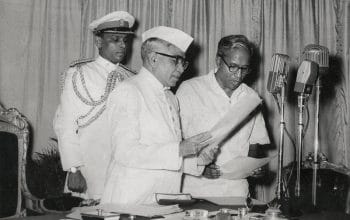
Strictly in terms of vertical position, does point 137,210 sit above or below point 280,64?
below

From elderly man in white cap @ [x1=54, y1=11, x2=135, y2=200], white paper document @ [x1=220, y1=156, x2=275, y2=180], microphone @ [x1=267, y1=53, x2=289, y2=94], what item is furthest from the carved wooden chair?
microphone @ [x1=267, y1=53, x2=289, y2=94]

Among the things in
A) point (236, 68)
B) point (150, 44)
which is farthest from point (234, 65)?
point (150, 44)

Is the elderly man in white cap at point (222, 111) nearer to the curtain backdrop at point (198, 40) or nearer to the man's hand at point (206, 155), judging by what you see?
the man's hand at point (206, 155)

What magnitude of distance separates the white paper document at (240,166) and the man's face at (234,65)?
65 cm

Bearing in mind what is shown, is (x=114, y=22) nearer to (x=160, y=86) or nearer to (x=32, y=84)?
(x=160, y=86)

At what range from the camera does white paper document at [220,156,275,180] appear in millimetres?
2807

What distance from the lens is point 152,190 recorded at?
256cm

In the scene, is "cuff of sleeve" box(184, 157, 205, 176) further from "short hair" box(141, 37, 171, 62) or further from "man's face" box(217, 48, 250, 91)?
"man's face" box(217, 48, 250, 91)

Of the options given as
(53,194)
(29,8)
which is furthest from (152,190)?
(29,8)

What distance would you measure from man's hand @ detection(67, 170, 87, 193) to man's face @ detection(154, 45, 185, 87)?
1.08 metres

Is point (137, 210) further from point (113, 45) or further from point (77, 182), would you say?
point (113, 45)

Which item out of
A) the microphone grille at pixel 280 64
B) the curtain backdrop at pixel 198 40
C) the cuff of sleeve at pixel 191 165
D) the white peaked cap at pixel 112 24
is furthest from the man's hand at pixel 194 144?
the curtain backdrop at pixel 198 40

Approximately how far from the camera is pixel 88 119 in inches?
135

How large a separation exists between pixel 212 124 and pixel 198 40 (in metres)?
1.89
